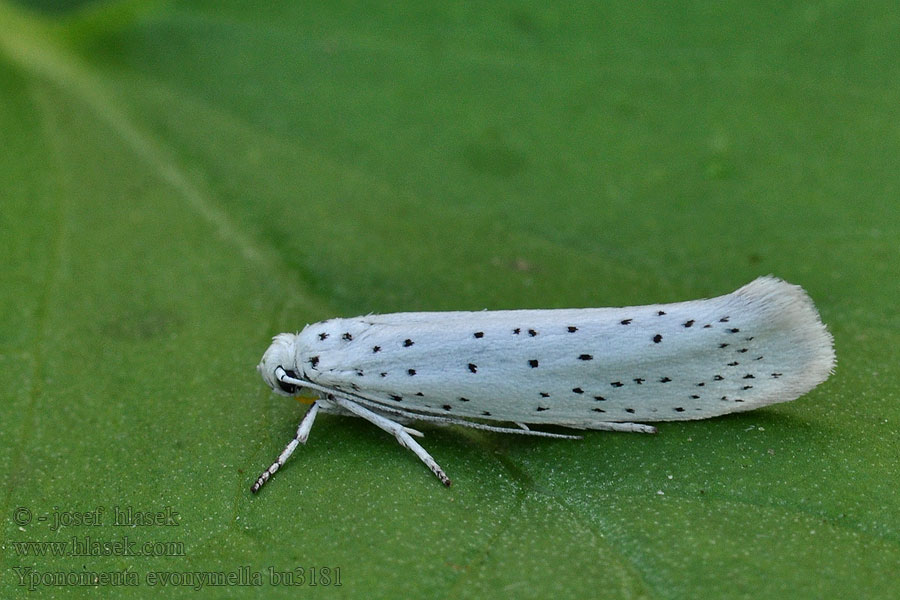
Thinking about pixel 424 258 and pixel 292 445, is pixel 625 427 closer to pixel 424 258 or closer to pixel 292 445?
pixel 292 445

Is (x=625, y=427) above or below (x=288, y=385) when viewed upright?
above

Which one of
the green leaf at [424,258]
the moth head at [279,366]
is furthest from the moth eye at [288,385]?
the green leaf at [424,258]

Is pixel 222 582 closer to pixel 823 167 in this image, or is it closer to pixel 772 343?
pixel 772 343

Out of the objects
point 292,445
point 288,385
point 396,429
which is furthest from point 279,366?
point 396,429

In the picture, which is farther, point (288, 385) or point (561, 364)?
point (288, 385)

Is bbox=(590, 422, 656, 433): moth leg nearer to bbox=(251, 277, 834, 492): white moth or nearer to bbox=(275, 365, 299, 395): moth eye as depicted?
bbox=(251, 277, 834, 492): white moth

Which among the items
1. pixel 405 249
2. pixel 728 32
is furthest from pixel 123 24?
pixel 728 32
